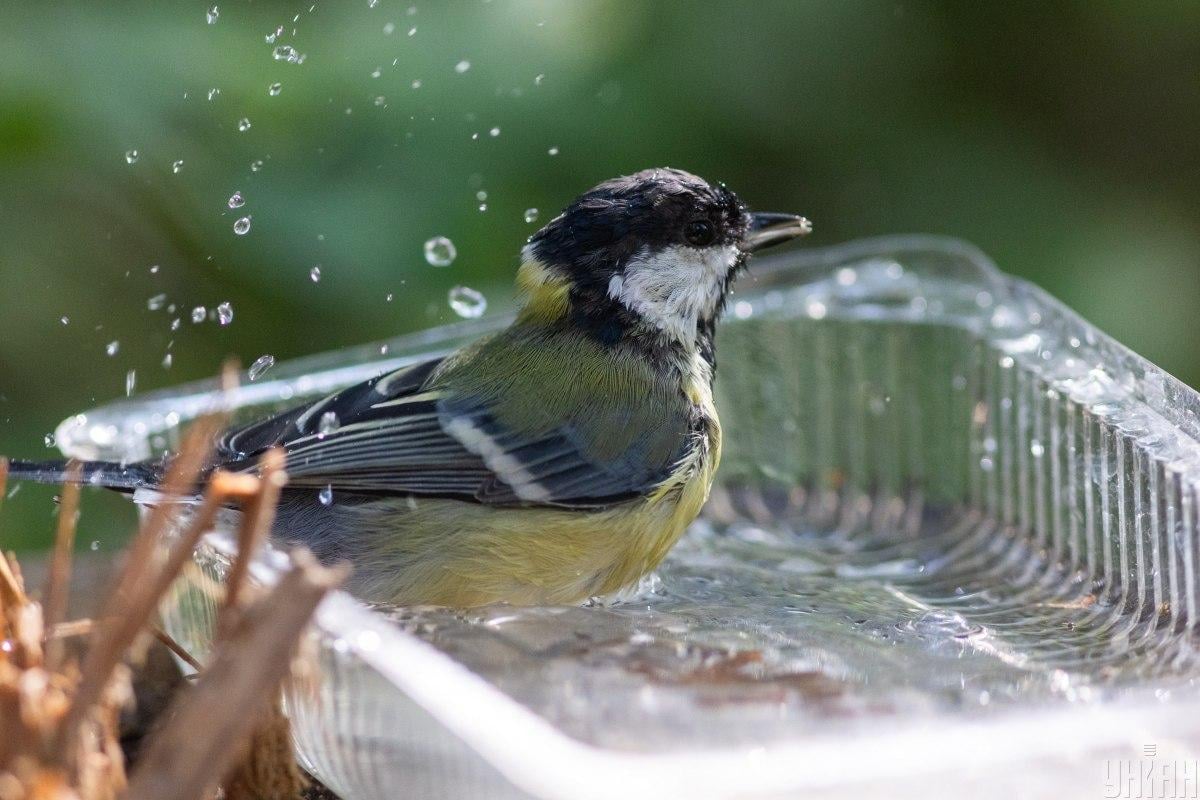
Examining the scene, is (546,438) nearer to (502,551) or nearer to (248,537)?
(502,551)

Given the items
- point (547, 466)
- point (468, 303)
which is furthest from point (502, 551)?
point (468, 303)

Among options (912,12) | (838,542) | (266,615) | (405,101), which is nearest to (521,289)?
(838,542)

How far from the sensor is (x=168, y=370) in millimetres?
2648

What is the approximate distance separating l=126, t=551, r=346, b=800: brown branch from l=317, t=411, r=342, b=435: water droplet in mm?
671

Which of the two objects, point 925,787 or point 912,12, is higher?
point 912,12

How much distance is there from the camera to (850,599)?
1585 mm

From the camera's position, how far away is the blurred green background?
2.36 m

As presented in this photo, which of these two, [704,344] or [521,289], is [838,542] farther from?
[521,289]

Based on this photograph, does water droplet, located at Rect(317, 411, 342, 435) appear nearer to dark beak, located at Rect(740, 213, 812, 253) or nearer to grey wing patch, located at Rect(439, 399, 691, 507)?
grey wing patch, located at Rect(439, 399, 691, 507)

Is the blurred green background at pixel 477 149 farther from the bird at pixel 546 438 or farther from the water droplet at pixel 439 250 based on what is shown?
the bird at pixel 546 438

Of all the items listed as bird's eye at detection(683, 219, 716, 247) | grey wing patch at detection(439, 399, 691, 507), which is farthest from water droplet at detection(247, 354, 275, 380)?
bird's eye at detection(683, 219, 716, 247)

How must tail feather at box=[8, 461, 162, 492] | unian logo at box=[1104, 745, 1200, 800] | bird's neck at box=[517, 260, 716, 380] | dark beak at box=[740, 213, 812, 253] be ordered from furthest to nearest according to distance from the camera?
dark beak at box=[740, 213, 812, 253] < bird's neck at box=[517, 260, 716, 380] < tail feather at box=[8, 461, 162, 492] < unian logo at box=[1104, 745, 1200, 800]

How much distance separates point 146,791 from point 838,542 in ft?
4.30

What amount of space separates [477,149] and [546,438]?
44.1 inches
